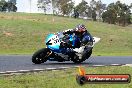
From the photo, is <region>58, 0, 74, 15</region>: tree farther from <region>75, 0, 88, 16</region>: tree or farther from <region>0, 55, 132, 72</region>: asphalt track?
<region>0, 55, 132, 72</region>: asphalt track

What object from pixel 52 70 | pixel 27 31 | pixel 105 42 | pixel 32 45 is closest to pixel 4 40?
pixel 32 45

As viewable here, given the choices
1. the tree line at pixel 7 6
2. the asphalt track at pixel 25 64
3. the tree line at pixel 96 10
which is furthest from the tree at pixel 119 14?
the asphalt track at pixel 25 64

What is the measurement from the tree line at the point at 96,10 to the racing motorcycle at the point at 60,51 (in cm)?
10783

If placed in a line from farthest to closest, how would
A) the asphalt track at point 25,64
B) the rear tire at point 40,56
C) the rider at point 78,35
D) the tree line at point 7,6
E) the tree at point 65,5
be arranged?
the tree line at point 7,6, the tree at point 65,5, the rider at point 78,35, the rear tire at point 40,56, the asphalt track at point 25,64

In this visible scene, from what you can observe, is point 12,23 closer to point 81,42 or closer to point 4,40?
point 4,40

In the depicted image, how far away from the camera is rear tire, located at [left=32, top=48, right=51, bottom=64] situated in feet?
50.8

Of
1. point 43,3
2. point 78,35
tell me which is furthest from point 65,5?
point 78,35

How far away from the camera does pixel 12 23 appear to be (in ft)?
224

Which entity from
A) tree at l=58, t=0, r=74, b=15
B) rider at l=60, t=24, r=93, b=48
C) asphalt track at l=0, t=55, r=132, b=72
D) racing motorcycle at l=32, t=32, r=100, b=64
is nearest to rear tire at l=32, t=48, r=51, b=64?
racing motorcycle at l=32, t=32, r=100, b=64

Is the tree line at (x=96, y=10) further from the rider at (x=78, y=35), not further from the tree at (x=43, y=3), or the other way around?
the rider at (x=78, y=35)

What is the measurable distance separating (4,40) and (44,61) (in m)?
38.1

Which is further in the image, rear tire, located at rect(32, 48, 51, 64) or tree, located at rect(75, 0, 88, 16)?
tree, located at rect(75, 0, 88, 16)

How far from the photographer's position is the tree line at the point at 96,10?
127 m

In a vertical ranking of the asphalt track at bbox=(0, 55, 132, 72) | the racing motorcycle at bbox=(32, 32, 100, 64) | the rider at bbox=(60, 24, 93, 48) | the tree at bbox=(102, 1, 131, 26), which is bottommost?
the tree at bbox=(102, 1, 131, 26)
